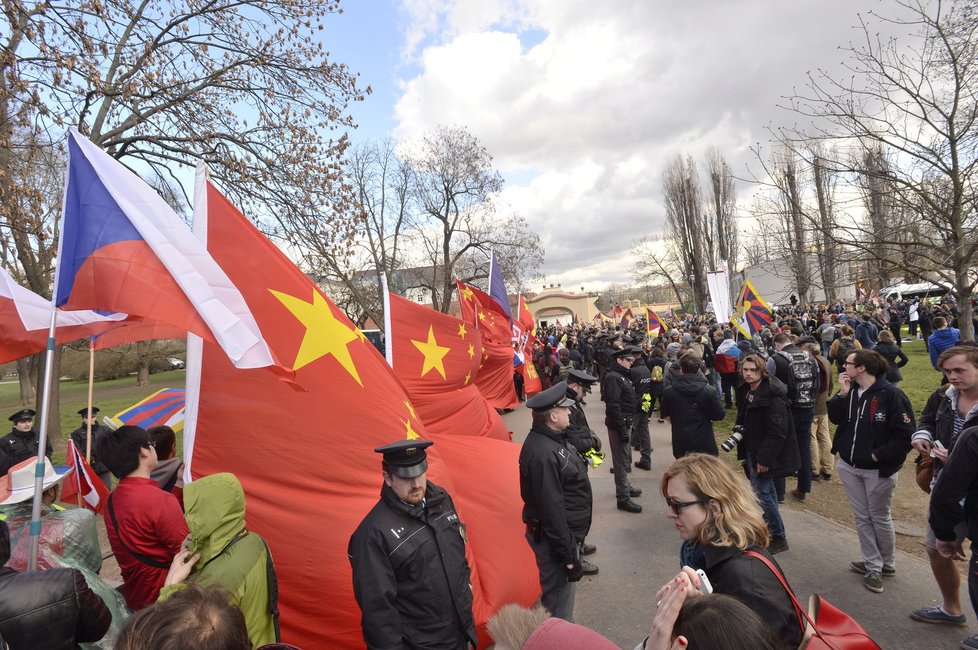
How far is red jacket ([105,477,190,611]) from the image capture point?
8.99ft

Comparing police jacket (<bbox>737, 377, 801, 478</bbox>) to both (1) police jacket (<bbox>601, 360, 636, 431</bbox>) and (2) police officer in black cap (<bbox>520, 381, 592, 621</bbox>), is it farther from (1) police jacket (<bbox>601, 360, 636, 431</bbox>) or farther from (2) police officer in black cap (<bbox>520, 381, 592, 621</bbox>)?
(2) police officer in black cap (<bbox>520, 381, 592, 621</bbox>)

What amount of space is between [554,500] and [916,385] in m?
11.6

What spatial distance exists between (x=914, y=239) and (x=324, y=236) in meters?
8.39

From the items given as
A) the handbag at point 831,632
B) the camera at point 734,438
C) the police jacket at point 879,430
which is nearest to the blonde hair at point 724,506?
the handbag at point 831,632

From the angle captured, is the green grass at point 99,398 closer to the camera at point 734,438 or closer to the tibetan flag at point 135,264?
the tibetan flag at point 135,264

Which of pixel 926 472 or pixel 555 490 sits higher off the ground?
pixel 555 490

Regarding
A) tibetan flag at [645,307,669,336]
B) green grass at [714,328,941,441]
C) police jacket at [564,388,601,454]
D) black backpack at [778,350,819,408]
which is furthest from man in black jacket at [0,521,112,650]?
tibetan flag at [645,307,669,336]

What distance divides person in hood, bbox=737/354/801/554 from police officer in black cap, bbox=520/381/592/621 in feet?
6.70

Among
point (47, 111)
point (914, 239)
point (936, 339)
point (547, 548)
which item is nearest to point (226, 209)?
point (547, 548)

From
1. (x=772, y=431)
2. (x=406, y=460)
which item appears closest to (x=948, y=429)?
(x=772, y=431)

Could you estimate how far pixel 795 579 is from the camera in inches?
166

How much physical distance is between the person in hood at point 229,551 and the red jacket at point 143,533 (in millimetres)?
533

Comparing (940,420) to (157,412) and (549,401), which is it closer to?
(549,401)

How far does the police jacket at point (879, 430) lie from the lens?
384 cm
